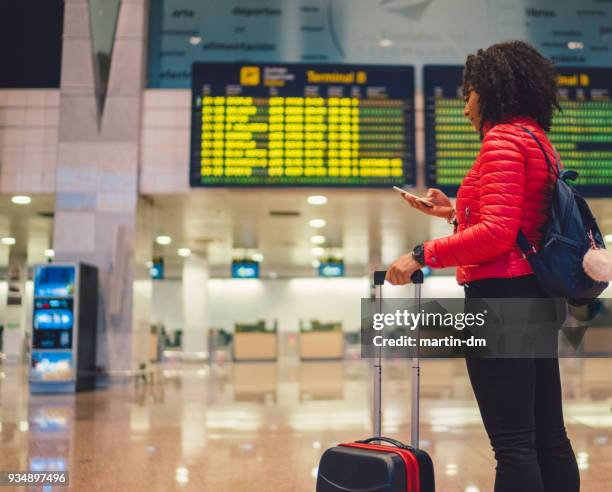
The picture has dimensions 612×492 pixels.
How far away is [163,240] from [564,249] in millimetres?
13697

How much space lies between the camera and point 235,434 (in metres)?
4.63

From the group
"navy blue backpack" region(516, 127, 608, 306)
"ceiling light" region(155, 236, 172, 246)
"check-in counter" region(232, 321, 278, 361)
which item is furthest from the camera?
"check-in counter" region(232, 321, 278, 361)

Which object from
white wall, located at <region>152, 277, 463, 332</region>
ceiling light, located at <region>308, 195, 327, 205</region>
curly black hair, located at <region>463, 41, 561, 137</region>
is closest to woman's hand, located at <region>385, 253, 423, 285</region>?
curly black hair, located at <region>463, 41, 561, 137</region>

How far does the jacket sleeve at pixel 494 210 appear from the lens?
1.59 m

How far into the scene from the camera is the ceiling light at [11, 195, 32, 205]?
9.38m

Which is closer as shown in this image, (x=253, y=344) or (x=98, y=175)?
(x=98, y=175)

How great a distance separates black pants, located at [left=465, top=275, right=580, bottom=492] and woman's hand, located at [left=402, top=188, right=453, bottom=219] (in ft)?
1.21

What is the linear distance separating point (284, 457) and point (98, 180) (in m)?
6.09

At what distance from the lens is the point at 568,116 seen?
801 cm

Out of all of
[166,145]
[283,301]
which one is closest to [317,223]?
[166,145]

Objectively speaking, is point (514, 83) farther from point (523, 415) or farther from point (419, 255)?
point (523, 415)

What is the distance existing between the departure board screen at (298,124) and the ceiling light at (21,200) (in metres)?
3.07

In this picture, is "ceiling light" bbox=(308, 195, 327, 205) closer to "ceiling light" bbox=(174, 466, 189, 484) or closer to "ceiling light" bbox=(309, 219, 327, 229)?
"ceiling light" bbox=(309, 219, 327, 229)

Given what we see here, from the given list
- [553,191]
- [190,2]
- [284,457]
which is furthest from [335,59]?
[553,191]
